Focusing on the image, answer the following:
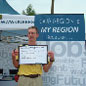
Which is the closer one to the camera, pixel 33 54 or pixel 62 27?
pixel 33 54

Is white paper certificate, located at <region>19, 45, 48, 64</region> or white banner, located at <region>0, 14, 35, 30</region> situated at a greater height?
white banner, located at <region>0, 14, 35, 30</region>

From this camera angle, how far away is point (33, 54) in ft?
15.5

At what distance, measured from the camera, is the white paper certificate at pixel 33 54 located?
4652mm

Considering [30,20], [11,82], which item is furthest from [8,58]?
[30,20]

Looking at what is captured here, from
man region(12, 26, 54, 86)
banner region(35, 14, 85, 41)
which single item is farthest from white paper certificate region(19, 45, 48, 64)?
banner region(35, 14, 85, 41)

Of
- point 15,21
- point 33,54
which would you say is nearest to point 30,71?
point 33,54

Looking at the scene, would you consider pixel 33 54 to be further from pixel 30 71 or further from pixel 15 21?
pixel 15 21

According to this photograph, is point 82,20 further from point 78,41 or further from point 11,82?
point 11,82

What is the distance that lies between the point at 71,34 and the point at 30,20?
0.89 meters

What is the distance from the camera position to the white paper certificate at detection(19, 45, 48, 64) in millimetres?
4652

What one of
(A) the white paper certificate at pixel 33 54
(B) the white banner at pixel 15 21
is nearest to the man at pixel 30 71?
(A) the white paper certificate at pixel 33 54

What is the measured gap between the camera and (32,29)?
453cm

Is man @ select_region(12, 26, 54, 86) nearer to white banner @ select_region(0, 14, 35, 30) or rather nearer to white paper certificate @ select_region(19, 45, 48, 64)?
white paper certificate @ select_region(19, 45, 48, 64)

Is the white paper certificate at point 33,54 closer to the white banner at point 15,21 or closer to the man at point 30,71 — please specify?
the man at point 30,71
